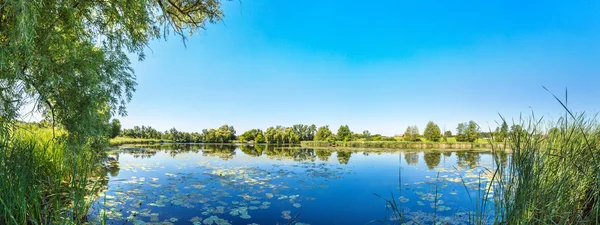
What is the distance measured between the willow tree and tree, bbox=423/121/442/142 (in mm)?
49131

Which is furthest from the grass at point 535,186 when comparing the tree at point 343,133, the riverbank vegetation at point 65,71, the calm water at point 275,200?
the tree at point 343,133

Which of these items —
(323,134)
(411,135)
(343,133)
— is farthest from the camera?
(323,134)

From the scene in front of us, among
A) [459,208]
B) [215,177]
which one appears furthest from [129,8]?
[459,208]

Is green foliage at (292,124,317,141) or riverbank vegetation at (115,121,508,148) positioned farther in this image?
green foliage at (292,124,317,141)

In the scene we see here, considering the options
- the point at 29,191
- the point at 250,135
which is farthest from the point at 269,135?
the point at 29,191

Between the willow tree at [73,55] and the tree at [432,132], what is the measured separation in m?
49.1

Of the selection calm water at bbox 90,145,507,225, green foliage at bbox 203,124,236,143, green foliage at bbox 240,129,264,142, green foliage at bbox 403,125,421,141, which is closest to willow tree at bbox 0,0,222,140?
calm water at bbox 90,145,507,225

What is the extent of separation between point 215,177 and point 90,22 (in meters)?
6.68

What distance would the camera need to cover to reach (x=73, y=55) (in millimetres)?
4266

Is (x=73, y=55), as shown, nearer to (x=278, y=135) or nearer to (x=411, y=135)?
(x=411, y=135)

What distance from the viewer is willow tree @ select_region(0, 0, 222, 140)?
3.42 metres

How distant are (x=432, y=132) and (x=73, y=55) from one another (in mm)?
52023

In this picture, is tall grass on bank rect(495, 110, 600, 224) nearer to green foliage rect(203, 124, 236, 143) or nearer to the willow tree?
the willow tree

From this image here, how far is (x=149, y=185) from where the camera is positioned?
8242 millimetres
